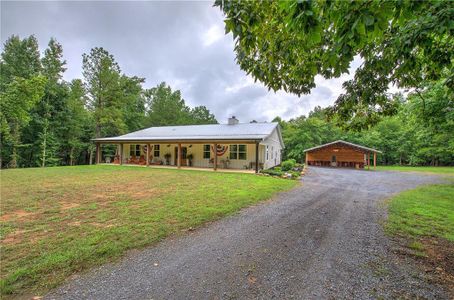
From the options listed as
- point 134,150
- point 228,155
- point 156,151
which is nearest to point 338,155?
point 228,155

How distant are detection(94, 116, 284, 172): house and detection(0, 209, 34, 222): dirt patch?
36.4ft

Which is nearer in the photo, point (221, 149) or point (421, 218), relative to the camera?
point (421, 218)

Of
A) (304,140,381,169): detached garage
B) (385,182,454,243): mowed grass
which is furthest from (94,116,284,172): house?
(385,182,454,243): mowed grass

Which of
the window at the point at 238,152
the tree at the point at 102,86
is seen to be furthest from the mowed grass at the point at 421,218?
the tree at the point at 102,86

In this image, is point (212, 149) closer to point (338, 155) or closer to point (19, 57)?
point (338, 155)

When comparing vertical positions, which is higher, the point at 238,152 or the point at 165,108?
the point at 165,108

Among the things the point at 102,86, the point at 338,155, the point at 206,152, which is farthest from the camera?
the point at 338,155

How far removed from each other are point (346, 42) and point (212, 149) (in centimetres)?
1595

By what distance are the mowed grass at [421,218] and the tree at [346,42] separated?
2.64m

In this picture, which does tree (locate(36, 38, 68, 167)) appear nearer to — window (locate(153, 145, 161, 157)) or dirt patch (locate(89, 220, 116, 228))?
window (locate(153, 145, 161, 157))

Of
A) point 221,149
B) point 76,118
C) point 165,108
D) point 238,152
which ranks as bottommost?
point 238,152

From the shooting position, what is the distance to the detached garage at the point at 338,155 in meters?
23.6

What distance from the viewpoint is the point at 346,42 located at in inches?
73.5

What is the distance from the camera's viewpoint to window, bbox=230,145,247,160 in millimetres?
16688
